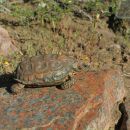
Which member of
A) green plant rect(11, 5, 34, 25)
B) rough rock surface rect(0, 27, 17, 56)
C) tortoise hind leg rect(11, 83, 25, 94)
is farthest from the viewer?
green plant rect(11, 5, 34, 25)

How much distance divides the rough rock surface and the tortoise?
300cm

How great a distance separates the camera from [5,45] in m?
8.82

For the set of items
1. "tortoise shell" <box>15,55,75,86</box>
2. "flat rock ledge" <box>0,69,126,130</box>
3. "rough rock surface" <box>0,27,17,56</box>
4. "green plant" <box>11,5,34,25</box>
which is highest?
"green plant" <box>11,5,34,25</box>

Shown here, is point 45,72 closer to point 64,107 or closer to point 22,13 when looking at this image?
point 64,107

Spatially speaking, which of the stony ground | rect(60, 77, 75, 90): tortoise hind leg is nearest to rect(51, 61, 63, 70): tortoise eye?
rect(60, 77, 75, 90): tortoise hind leg

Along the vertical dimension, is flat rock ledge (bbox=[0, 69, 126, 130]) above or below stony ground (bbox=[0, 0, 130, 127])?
below

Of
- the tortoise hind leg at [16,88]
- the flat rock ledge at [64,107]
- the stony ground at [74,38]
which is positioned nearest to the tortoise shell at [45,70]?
the tortoise hind leg at [16,88]

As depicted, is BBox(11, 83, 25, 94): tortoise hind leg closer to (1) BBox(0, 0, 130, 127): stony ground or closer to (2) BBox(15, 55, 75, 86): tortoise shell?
(2) BBox(15, 55, 75, 86): tortoise shell

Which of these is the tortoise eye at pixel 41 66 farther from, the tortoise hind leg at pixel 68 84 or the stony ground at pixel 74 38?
the stony ground at pixel 74 38

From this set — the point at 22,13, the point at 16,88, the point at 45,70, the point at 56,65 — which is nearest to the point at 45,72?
the point at 45,70

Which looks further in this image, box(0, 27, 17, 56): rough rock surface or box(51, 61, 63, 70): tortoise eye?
box(0, 27, 17, 56): rough rock surface

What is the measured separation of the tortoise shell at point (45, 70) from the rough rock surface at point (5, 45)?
119 inches

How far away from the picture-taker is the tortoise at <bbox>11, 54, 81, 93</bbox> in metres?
5.61

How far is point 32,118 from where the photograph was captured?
5.39 meters
